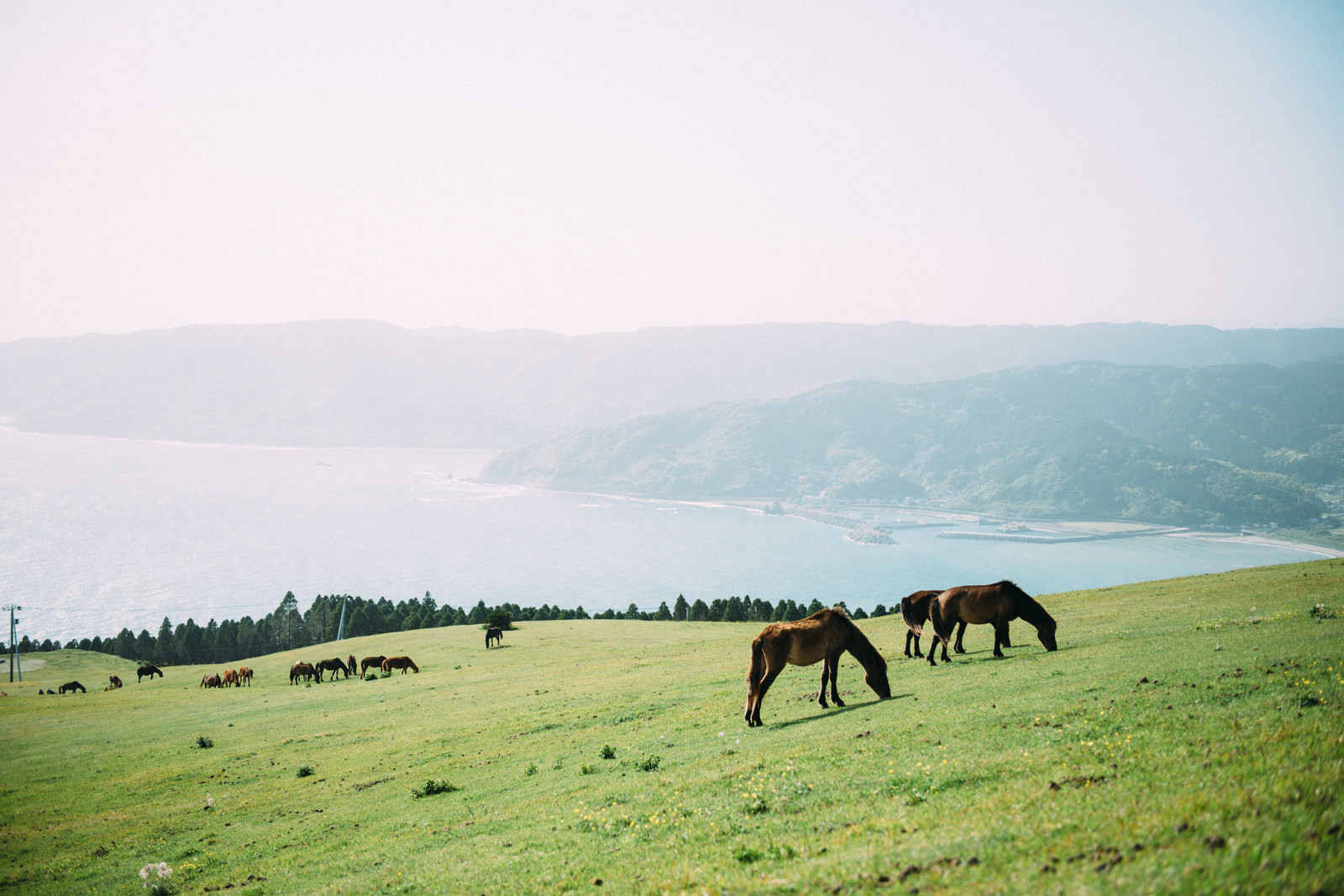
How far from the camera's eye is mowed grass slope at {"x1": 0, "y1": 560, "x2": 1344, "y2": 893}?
5523mm

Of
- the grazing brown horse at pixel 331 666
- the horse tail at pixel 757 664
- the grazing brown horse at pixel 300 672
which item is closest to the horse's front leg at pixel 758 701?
the horse tail at pixel 757 664

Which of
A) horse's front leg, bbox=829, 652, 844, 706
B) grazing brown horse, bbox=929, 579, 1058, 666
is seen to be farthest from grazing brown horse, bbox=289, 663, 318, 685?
grazing brown horse, bbox=929, 579, 1058, 666

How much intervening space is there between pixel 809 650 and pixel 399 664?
129ft

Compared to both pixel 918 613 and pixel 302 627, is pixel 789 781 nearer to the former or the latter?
pixel 918 613

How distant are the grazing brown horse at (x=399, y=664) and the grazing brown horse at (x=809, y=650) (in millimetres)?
36930

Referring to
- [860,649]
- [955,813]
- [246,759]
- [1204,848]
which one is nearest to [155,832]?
[246,759]

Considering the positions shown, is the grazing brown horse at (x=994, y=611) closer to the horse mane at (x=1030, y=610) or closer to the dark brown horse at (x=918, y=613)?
the horse mane at (x=1030, y=610)

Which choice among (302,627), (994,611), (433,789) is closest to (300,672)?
(433,789)

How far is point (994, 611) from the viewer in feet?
61.3

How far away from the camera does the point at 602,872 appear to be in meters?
7.95

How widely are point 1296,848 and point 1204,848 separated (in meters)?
0.52

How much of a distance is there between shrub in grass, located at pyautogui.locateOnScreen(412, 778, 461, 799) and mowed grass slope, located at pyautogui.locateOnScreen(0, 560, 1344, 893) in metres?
0.34

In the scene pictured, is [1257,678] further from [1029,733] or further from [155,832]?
[155,832]

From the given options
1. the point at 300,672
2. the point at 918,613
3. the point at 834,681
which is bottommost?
the point at 300,672
